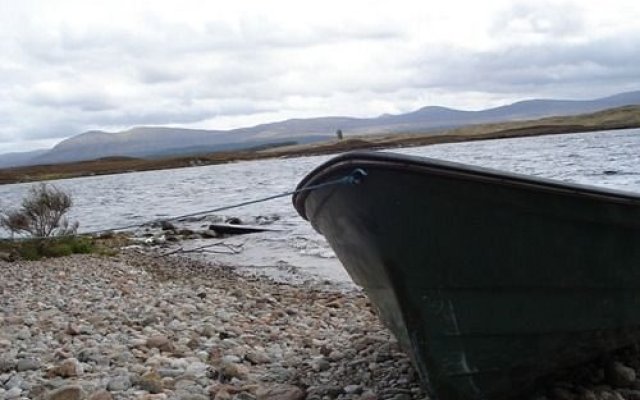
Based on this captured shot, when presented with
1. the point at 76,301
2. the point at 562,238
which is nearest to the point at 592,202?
the point at 562,238

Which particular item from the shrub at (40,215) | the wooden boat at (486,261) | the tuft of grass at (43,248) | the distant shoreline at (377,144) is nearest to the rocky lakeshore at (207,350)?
the wooden boat at (486,261)

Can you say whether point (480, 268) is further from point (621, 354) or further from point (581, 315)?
point (621, 354)

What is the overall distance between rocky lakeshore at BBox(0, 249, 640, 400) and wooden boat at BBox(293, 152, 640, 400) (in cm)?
69

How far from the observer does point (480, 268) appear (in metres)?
5.16

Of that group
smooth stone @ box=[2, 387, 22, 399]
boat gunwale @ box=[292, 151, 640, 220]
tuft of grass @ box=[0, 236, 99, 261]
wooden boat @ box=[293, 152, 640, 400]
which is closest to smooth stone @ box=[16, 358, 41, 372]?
smooth stone @ box=[2, 387, 22, 399]

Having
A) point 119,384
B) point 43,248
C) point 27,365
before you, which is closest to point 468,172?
point 119,384

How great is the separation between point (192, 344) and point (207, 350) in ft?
1.05

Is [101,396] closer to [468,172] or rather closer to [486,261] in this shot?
[486,261]

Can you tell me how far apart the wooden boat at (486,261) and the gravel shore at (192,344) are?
0.97 metres

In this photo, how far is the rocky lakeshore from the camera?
20.1 feet

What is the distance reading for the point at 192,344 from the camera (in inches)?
313

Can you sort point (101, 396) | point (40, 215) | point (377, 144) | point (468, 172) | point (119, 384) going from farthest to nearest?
1. point (377, 144)
2. point (40, 215)
3. point (119, 384)
4. point (101, 396)
5. point (468, 172)

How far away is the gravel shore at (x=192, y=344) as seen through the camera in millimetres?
6262

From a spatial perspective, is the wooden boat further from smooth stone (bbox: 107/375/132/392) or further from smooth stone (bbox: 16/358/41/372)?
smooth stone (bbox: 16/358/41/372)
